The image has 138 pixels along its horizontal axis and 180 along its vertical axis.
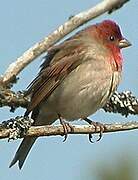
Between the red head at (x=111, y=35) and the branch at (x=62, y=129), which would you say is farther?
the red head at (x=111, y=35)

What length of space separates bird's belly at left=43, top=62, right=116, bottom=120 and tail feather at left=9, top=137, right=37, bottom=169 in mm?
327

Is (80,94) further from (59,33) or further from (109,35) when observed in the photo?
(59,33)

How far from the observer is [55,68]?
499 centimetres

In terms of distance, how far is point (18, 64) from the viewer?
292 centimetres

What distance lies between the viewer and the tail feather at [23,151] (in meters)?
4.57

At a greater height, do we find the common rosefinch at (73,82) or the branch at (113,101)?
the common rosefinch at (73,82)

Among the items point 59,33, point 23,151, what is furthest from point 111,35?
point 59,33

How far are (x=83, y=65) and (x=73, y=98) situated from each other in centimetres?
31

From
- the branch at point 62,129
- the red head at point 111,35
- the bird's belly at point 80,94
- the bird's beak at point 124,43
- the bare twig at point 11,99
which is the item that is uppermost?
the red head at point 111,35

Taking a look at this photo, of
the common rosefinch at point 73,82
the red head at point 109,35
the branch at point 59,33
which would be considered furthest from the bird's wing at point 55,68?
the branch at point 59,33

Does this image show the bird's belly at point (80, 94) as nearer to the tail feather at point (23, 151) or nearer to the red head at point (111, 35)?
the tail feather at point (23, 151)

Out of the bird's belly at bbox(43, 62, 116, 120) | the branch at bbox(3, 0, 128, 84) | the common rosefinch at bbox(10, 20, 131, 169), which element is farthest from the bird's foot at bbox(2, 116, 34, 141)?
the bird's belly at bbox(43, 62, 116, 120)

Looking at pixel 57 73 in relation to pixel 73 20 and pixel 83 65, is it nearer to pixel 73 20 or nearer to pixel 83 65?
pixel 83 65

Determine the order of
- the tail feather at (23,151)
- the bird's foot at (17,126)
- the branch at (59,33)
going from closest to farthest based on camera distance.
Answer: the branch at (59,33), the bird's foot at (17,126), the tail feather at (23,151)
